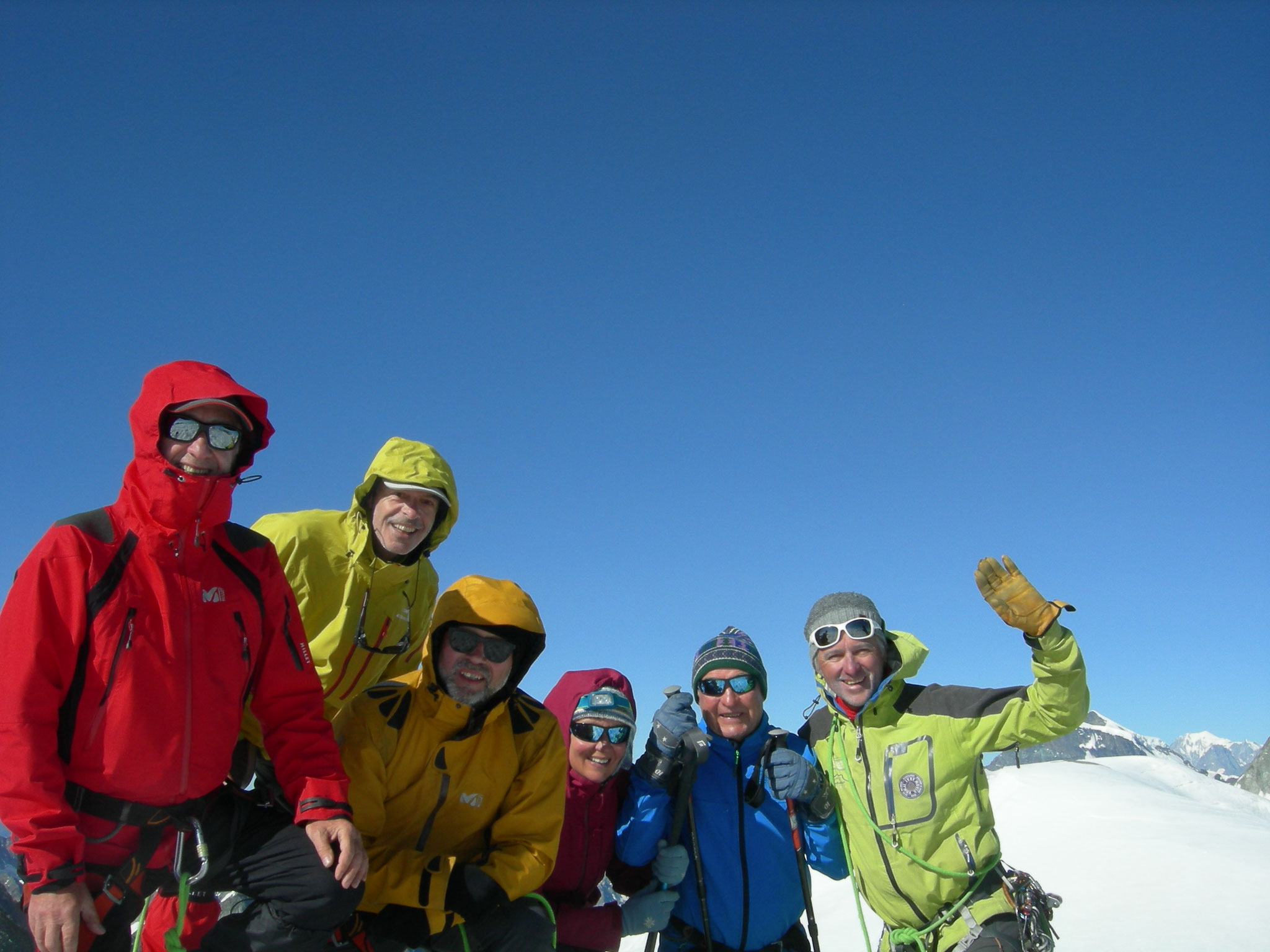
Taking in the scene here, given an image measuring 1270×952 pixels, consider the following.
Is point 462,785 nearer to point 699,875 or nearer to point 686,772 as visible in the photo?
point 686,772

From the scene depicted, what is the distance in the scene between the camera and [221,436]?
3.91 meters

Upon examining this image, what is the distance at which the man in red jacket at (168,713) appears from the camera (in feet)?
10.6

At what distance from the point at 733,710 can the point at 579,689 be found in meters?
1.21

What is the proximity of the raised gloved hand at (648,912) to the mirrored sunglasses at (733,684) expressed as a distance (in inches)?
55.9

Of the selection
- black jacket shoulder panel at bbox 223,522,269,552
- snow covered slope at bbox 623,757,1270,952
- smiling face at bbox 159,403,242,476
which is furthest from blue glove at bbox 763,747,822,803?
snow covered slope at bbox 623,757,1270,952

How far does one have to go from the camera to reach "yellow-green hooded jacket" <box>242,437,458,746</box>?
5578 mm

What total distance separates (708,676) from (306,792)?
9.91ft

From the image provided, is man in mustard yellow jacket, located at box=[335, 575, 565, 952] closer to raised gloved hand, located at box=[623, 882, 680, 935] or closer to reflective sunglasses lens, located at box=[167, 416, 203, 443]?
raised gloved hand, located at box=[623, 882, 680, 935]

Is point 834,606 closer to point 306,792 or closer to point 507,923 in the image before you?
point 507,923

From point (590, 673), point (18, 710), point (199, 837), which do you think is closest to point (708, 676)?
point (590, 673)

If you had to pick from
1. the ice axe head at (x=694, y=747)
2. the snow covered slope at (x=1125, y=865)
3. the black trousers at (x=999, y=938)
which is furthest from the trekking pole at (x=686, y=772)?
the snow covered slope at (x=1125, y=865)

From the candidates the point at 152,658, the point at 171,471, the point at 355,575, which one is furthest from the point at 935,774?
the point at 171,471

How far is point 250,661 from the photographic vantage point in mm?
3988

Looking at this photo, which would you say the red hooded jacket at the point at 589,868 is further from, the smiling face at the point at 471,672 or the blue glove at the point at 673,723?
the smiling face at the point at 471,672
